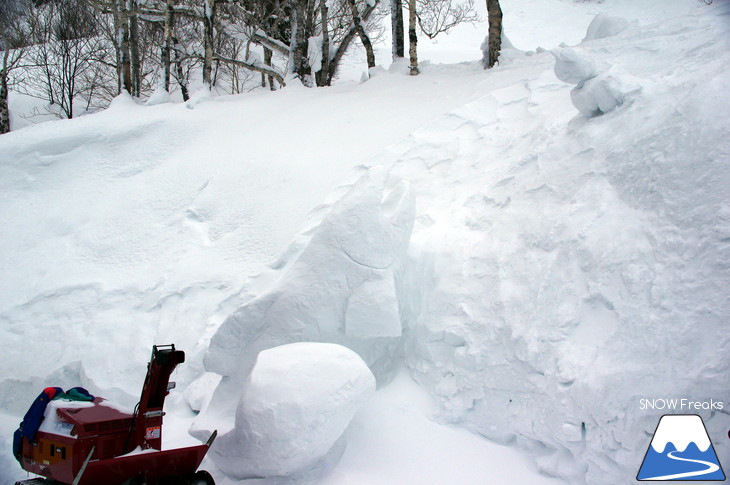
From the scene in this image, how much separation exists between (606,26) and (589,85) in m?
3.74

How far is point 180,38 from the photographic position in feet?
62.4

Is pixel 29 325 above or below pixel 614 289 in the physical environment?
below

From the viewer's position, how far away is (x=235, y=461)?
441cm

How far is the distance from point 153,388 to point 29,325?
13.2 ft

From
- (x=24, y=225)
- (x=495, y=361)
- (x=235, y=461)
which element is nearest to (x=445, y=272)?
(x=495, y=361)

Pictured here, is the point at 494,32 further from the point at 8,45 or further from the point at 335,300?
the point at 8,45

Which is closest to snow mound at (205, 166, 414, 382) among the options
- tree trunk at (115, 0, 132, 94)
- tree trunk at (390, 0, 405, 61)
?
tree trunk at (390, 0, 405, 61)

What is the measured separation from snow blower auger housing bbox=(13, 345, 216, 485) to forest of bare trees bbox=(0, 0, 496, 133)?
9.45 m

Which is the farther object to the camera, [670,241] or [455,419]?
[455,419]

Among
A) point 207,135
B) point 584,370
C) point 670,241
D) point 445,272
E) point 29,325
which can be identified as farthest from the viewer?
point 207,135

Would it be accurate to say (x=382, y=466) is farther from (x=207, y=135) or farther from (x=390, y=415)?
(x=207, y=135)

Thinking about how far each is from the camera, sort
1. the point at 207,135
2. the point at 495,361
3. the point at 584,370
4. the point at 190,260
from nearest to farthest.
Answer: the point at 584,370
the point at 495,361
the point at 190,260
the point at 207,135

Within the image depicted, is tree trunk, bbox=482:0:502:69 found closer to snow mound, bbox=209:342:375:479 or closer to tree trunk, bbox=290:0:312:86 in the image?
tree trunk, bbox=290:0:312:86

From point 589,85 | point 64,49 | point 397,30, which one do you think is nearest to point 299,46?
point 397,30
